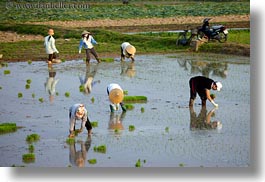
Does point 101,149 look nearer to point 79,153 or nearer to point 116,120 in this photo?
point 79,153

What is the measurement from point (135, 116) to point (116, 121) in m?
0.49

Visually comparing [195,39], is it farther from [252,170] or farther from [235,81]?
[252,170]

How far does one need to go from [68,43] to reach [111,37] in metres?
1.50

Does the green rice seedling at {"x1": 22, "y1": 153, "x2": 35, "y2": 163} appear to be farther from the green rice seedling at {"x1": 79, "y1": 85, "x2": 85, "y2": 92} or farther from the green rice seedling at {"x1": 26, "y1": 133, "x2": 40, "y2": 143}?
the green rice seedling at {"x1": 79, "y1": 85, "x2": 85, "y2": 92}

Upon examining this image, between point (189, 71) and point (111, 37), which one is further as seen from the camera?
point (111, 37)

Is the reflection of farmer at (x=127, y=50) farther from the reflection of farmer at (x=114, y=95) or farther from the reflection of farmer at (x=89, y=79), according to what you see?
the reflection of farmer at (x=114, y=95)

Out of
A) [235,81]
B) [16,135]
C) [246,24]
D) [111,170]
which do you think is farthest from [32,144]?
[246,24]

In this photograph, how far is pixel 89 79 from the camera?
58.1 ft

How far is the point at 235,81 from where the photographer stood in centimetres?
1659

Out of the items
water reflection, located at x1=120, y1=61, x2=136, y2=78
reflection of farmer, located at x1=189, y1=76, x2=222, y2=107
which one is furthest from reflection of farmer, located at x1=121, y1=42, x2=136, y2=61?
reflection of farmer, located at x1=189, y1=76, x2=222, y2=107

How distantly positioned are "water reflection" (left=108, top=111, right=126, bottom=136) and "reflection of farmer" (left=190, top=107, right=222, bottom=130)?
117 centimetres

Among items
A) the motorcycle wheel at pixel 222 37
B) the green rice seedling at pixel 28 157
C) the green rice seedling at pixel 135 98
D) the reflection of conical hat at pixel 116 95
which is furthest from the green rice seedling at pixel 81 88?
the motorcycle wheel at pixel 222 37

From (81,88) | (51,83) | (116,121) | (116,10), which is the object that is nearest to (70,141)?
(116,121)

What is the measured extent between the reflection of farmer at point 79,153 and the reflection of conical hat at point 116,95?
4.58 ft
